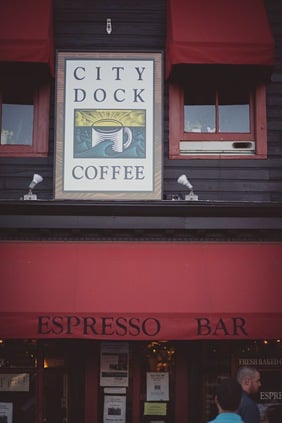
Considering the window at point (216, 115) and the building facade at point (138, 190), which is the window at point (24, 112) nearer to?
the building facade at point (138, 190)

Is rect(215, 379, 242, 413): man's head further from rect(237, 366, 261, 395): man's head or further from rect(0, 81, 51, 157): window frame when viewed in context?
rect(0, 81, 51, 157): window frame

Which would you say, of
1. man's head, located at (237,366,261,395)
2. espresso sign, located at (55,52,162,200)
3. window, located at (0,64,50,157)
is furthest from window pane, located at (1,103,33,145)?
man's head, located at (237,366,261,395)

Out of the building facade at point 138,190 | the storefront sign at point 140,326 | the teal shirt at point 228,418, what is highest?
the building facade at point 138,190

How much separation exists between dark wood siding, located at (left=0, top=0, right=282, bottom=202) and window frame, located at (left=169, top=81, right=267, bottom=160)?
0.30ft

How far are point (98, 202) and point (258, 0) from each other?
4.23 m

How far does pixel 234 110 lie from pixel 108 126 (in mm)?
2116

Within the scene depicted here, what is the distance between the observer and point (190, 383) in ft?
34.8

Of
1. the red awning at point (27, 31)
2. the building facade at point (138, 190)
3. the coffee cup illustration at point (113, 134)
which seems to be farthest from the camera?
the coffee cup illustration at point (113, 134)

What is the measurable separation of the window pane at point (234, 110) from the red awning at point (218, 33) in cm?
83

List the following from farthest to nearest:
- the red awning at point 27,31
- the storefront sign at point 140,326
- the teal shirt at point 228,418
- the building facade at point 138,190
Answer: the red awning at point 27,31, the building facade at point 138,190, the storefront sign at point 140,326, the teal shirt at point 228,418

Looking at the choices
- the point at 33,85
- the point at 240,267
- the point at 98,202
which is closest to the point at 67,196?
the point at 98,202

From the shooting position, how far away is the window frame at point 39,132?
Answer: 1088cm

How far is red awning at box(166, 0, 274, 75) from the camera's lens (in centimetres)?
1043

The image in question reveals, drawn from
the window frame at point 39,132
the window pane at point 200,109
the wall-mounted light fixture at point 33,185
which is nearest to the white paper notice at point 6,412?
the wall-mounted light fixture at point 33,185
